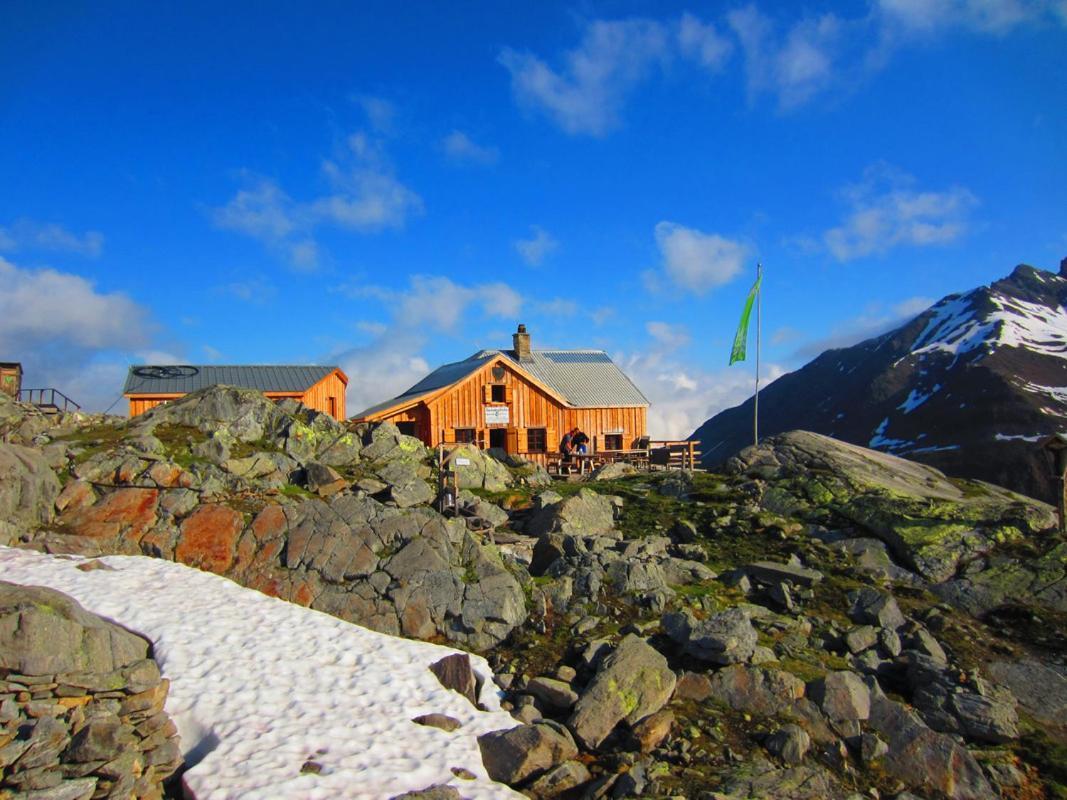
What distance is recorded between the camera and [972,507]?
62.3 feet

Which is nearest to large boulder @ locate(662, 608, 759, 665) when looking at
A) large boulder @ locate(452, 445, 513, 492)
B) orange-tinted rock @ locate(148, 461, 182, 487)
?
orange-tinted rock @ locate(148, 461, 182, 487)

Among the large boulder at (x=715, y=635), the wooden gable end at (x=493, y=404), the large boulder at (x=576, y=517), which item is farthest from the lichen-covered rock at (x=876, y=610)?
the wooden gable end at (x=493, y=404)

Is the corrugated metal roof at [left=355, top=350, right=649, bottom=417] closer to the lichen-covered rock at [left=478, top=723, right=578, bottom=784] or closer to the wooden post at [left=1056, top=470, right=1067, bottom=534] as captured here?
the wooden post at [left=1056, top=470, right=1067, bottom=534]

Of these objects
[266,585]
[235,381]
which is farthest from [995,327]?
[266,585]

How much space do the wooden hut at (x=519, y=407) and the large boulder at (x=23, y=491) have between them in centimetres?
2486

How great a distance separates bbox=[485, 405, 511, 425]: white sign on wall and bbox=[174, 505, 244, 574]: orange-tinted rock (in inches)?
1055

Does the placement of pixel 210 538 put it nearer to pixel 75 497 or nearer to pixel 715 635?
pixel 75 497

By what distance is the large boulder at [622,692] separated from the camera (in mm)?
9805

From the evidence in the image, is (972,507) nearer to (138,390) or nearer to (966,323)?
(138,390)

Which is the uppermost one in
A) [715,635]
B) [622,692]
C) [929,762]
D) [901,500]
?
[901,500]

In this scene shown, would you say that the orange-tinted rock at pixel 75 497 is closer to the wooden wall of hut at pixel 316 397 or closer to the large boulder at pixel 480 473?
the large boulder at pixel 480 473

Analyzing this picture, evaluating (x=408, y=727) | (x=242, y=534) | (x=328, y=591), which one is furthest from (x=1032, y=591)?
(x=242, y=534)

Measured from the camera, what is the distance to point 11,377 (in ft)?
105

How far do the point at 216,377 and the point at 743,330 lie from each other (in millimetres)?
29649
